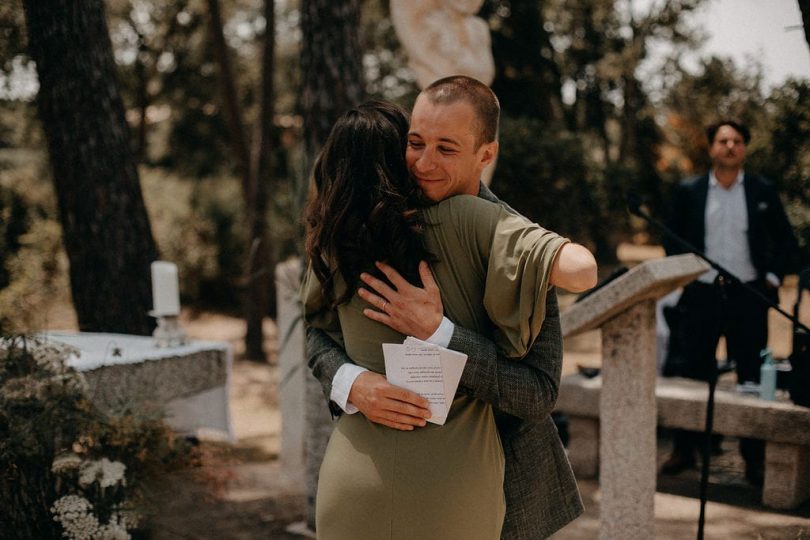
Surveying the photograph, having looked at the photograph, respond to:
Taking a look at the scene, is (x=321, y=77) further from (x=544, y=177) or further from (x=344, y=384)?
(x=544, y=177)

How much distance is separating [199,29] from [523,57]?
7.40 metres

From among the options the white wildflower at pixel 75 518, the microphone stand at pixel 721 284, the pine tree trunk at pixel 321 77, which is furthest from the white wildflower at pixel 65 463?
the microphone stand at pixel 721 284

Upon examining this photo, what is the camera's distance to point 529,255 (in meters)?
1.65

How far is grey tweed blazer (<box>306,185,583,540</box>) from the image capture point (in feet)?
5.85

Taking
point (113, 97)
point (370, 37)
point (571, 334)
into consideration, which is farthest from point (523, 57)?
point (571, 334)

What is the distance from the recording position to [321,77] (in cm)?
424

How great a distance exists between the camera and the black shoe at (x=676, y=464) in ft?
16.2

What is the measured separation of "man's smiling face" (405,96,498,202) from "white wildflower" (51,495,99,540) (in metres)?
2.13

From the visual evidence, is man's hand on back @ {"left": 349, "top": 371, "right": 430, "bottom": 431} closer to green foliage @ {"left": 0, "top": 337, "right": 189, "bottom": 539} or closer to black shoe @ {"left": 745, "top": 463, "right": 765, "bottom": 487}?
green foliage @ {"left": 0, "top": 337, "right": 189, "bottom": 539}

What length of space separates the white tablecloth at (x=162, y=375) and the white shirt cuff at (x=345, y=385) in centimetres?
195

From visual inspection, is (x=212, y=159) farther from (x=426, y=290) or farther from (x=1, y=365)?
(x=426, y=290)

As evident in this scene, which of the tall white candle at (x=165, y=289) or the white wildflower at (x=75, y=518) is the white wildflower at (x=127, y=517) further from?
the tall white candle at (x=165, y=289)

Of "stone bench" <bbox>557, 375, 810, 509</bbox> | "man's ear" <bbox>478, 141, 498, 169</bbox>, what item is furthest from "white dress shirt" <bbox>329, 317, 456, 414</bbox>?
"stone bench" <bbox>557, 375, 810, 509</bbox>

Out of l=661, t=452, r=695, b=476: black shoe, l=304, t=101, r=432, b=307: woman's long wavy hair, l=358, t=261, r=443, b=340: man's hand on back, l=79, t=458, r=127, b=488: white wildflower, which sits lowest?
l=661, t=452, r=695, b=476: black shoe
